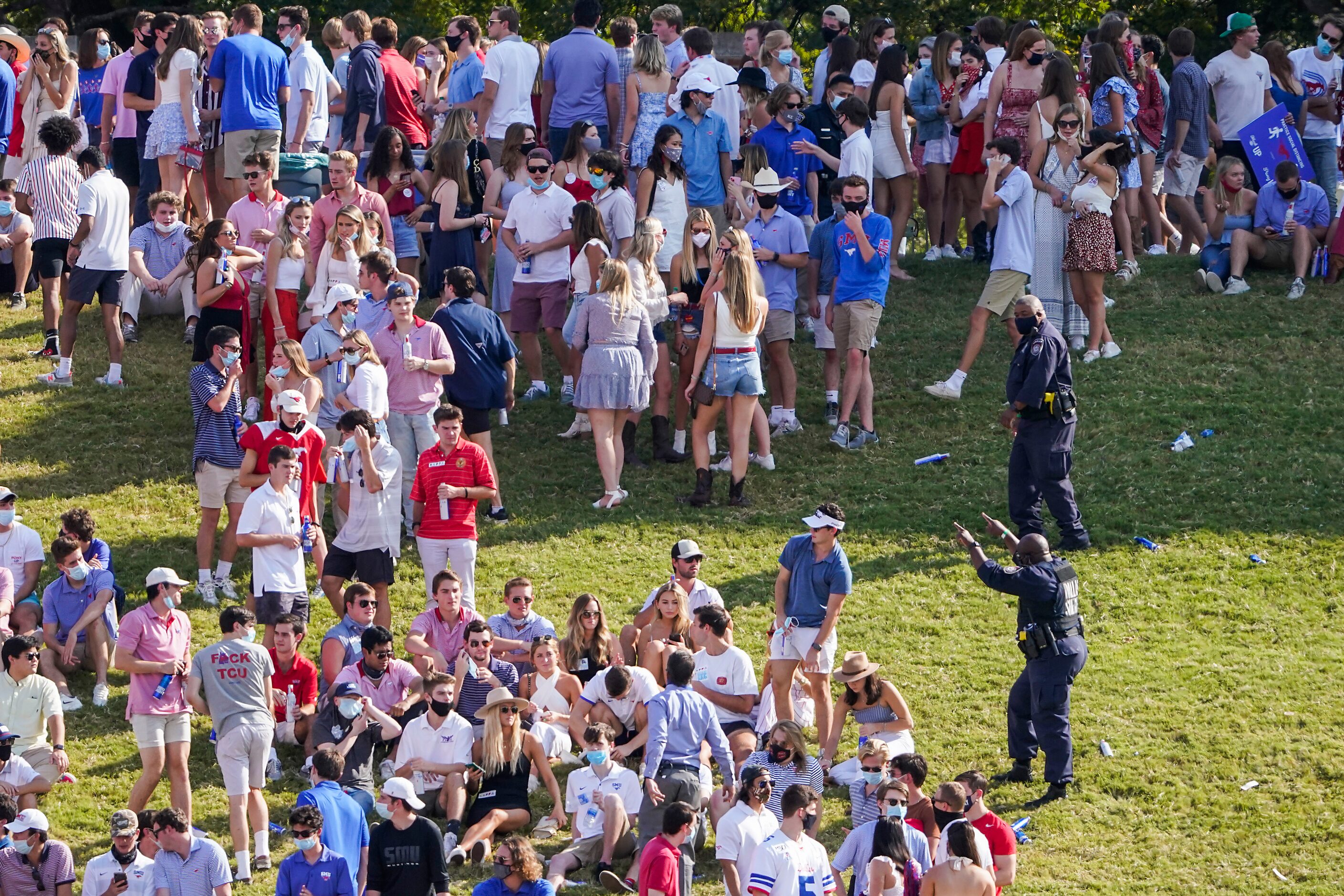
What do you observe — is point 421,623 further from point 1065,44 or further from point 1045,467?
point 1065,44

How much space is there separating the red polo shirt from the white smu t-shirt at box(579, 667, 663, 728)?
167 centimetres

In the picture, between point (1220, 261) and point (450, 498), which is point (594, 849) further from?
point (1220, 261)

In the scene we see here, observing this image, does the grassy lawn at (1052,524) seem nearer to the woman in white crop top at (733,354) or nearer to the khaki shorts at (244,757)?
the woman in white crop top at (733,354)

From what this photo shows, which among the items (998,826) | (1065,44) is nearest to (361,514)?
(998,826)

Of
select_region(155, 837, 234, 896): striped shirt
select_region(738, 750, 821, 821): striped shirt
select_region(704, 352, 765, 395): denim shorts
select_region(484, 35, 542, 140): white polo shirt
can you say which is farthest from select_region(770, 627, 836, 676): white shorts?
select_region(484, 35, 542, 140): white polo shirt

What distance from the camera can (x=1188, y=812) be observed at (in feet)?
35.1

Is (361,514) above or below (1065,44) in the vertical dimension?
below

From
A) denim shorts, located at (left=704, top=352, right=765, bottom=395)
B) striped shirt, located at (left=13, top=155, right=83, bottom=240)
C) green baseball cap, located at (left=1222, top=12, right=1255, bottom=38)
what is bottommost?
denim shorts, located at (left=704, top=352, right=765, bottom=395)

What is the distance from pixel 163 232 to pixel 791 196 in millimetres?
5707

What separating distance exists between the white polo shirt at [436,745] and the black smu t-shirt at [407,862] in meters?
1.24

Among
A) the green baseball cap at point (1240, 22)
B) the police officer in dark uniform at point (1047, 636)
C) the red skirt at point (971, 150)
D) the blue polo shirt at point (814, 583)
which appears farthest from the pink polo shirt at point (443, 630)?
the green baseball cap at point (1240, 22)

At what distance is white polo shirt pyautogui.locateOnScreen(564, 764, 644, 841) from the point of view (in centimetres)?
1027

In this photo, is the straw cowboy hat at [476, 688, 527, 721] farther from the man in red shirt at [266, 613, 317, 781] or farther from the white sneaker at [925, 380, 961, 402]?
the white sneaker at [925, 380, 961, 402]

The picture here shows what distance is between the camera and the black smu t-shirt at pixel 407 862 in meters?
9.35
